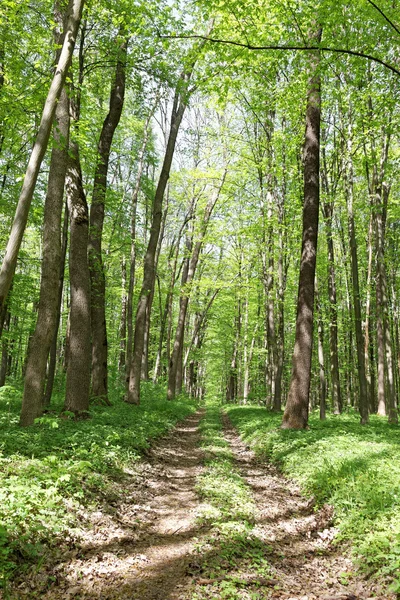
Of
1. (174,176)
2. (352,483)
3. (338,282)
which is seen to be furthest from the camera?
(338,282)

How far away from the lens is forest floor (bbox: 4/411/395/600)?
3355 mm

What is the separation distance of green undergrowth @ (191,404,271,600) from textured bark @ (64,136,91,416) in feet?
12.9

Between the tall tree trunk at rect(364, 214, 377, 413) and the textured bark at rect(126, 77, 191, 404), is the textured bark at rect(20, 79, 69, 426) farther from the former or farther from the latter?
the tall tree trunk at rect(364, 214, 377, 413)

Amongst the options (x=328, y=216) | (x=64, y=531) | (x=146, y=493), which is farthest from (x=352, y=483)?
(x=328, y=216)

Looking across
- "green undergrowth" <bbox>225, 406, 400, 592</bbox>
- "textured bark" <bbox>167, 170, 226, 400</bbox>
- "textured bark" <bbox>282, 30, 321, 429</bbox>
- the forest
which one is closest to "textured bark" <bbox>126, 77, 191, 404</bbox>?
the forest

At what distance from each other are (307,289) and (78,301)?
6375mm

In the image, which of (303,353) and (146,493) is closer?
(146,493)

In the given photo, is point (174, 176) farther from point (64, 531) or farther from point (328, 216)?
point (64, 531)

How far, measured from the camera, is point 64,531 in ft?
12.6

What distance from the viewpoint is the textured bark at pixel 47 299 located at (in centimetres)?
681

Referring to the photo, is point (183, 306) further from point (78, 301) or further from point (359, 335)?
point (78, 301)

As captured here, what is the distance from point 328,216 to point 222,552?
14151 mm

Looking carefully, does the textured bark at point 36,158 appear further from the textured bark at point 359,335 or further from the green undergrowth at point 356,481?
the textured bark at point 359,335

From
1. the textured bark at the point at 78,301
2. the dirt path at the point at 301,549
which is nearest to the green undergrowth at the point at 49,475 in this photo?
the textured bark at the point at 78,301
